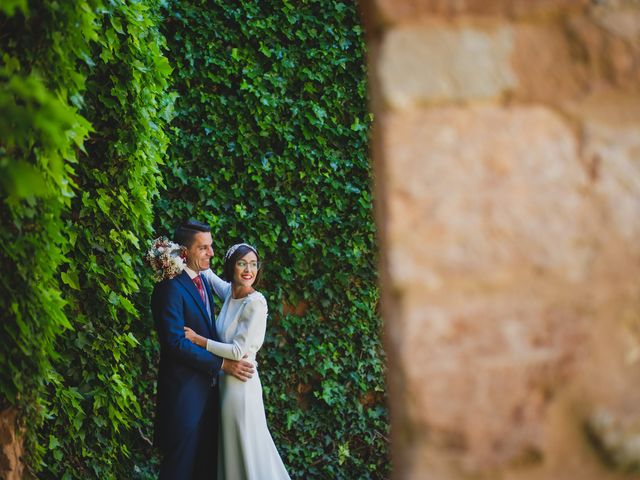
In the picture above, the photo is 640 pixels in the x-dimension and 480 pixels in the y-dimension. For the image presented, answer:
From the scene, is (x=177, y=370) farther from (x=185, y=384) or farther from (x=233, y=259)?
(x=233, y=259)

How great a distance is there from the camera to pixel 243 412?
4.58m

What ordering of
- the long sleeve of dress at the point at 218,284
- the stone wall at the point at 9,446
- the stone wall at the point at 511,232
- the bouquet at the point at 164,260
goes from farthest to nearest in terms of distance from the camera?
the long sleeve of dress at the point at 218,284 < the bouquet at the point at 164,260 < the stone wall at the point at 9,446 < the stone wall at the point at 511,232

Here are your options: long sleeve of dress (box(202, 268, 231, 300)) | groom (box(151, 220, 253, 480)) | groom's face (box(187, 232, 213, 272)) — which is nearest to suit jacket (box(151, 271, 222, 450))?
groom (box(151, 220, 253, 480))

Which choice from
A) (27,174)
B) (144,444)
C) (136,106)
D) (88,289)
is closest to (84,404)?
(88,289)

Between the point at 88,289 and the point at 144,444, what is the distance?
2160 mm

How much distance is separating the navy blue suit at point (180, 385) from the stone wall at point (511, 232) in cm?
333

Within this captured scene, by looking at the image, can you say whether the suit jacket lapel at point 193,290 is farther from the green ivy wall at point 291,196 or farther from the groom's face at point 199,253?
the green ivy wall at point 291,196

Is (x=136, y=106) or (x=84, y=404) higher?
(x=136, y=106)

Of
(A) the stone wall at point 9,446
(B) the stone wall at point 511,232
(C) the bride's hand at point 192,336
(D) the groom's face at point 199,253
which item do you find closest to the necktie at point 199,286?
(D) the groom's face at point 199,253

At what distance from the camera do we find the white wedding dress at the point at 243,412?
14.9 ft

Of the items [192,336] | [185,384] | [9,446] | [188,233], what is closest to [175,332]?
[192,336]

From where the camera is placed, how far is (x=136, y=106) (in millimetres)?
3852

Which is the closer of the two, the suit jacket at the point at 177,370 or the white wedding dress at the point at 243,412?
the suit jacket at the point at 177,370

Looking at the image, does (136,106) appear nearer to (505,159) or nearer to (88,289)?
→ (88,289)
